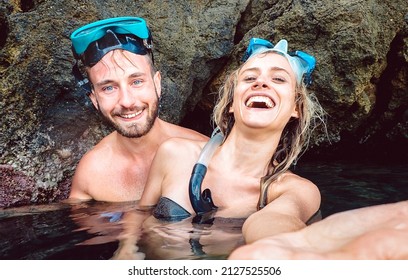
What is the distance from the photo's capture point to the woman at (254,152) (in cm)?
322

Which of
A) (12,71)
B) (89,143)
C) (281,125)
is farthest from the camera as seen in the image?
(89,143)

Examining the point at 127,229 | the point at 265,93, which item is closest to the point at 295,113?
the point at 265,93

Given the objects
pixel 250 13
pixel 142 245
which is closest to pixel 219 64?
pixel 250 13

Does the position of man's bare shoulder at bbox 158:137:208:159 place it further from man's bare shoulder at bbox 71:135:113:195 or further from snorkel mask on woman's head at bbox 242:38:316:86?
man's bare shoulder at bbox 71:135:113:195

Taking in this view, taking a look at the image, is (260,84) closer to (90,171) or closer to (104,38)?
(104,38)

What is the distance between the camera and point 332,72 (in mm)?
4910

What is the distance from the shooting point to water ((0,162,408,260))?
2654 mm

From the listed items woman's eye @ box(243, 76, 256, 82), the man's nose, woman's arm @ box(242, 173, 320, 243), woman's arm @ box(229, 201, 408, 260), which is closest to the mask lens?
the man's nose

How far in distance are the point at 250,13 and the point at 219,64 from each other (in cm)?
68

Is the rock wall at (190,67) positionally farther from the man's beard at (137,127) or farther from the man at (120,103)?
the man's beard at (137,127)

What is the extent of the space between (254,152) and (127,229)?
96 cm

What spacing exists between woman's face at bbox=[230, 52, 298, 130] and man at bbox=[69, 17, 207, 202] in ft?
2.84

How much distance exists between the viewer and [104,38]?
3.88 meters

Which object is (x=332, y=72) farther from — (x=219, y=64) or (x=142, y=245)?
(x=142, y=245)
